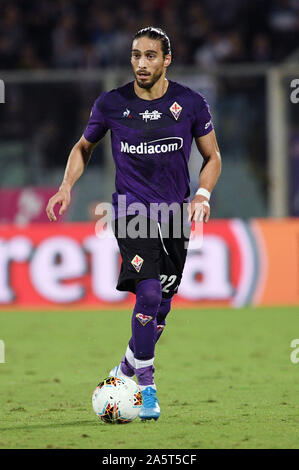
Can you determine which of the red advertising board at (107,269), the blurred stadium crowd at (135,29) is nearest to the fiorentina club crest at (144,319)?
the red advertising board at (107,269)

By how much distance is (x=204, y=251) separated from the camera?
12.4 metres

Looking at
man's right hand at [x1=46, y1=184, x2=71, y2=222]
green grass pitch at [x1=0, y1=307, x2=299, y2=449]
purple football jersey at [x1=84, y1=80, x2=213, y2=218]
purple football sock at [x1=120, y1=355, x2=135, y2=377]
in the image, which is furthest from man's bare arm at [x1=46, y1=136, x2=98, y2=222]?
green grass pitch at [x1=0, y1=307, x2=299, y2=449]

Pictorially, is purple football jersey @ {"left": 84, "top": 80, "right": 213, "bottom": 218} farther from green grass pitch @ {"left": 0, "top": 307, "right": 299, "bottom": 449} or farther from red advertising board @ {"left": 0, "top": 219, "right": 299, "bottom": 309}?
red advertising board @ {"left": 0, "top": 219, "right": 299, "bottom": 309}

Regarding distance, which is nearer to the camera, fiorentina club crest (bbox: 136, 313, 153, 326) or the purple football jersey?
fiorentina club crest (bbox: 136, 313, 153, 326)

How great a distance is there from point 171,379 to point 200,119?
90.0 inches

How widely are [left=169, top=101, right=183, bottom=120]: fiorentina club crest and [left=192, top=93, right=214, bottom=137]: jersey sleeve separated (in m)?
0.10

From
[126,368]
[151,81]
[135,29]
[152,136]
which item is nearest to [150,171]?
[152,136]

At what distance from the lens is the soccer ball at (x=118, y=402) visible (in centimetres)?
561

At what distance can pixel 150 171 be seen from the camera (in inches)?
237

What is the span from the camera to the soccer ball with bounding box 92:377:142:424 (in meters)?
5.61

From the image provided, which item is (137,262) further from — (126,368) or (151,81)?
(151,81)

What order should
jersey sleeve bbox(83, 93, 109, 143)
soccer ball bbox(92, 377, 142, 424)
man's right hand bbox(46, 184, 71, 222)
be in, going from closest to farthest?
soccer ball bbox(92, 377, 142, 424) < man's right hand bbox(46, 184, 71, 222) < jersey sleeve bbox(83, 93, 109, 143)

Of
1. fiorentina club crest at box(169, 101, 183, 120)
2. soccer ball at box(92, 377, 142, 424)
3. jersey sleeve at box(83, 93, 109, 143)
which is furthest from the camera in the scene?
Result: jersey sleeve at box(83, 93, 109, 143)

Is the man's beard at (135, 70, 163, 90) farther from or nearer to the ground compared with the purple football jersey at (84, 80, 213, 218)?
farther from the ground
